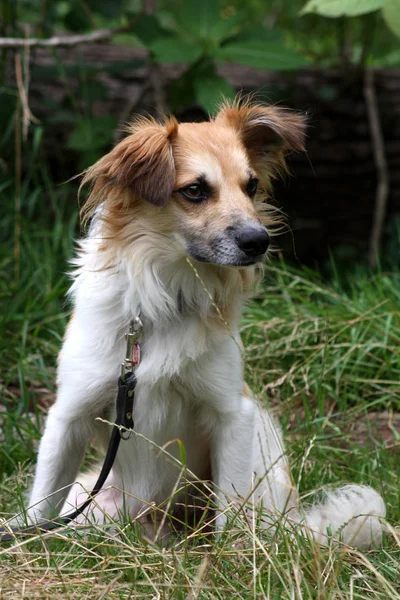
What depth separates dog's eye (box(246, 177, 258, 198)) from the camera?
3.17 meters

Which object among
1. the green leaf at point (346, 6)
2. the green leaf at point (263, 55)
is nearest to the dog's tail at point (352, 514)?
the green leaf at point (346, 6)

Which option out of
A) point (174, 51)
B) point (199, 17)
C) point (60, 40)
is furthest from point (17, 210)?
point (199, 17)

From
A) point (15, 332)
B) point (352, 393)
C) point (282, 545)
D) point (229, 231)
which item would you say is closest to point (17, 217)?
point (15, 332)

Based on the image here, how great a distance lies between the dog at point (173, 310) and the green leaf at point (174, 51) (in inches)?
71.5

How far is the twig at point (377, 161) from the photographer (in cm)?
670

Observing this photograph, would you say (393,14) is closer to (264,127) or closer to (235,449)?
(264,127)

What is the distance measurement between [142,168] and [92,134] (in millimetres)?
Answer: 2842

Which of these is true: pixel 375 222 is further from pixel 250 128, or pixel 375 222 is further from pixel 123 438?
pixel 123 438

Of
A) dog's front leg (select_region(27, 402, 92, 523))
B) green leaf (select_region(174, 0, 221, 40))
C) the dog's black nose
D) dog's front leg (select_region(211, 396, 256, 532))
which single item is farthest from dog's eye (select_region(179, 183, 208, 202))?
green leaf (select_region(174, 0, 221, 40))

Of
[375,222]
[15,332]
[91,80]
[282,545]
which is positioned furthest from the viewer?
[375,222]

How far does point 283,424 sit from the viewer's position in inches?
157

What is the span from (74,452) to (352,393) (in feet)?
5.77

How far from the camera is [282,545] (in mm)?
2652

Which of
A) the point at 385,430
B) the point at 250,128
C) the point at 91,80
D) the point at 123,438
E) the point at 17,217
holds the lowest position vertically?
the point at 385,430
